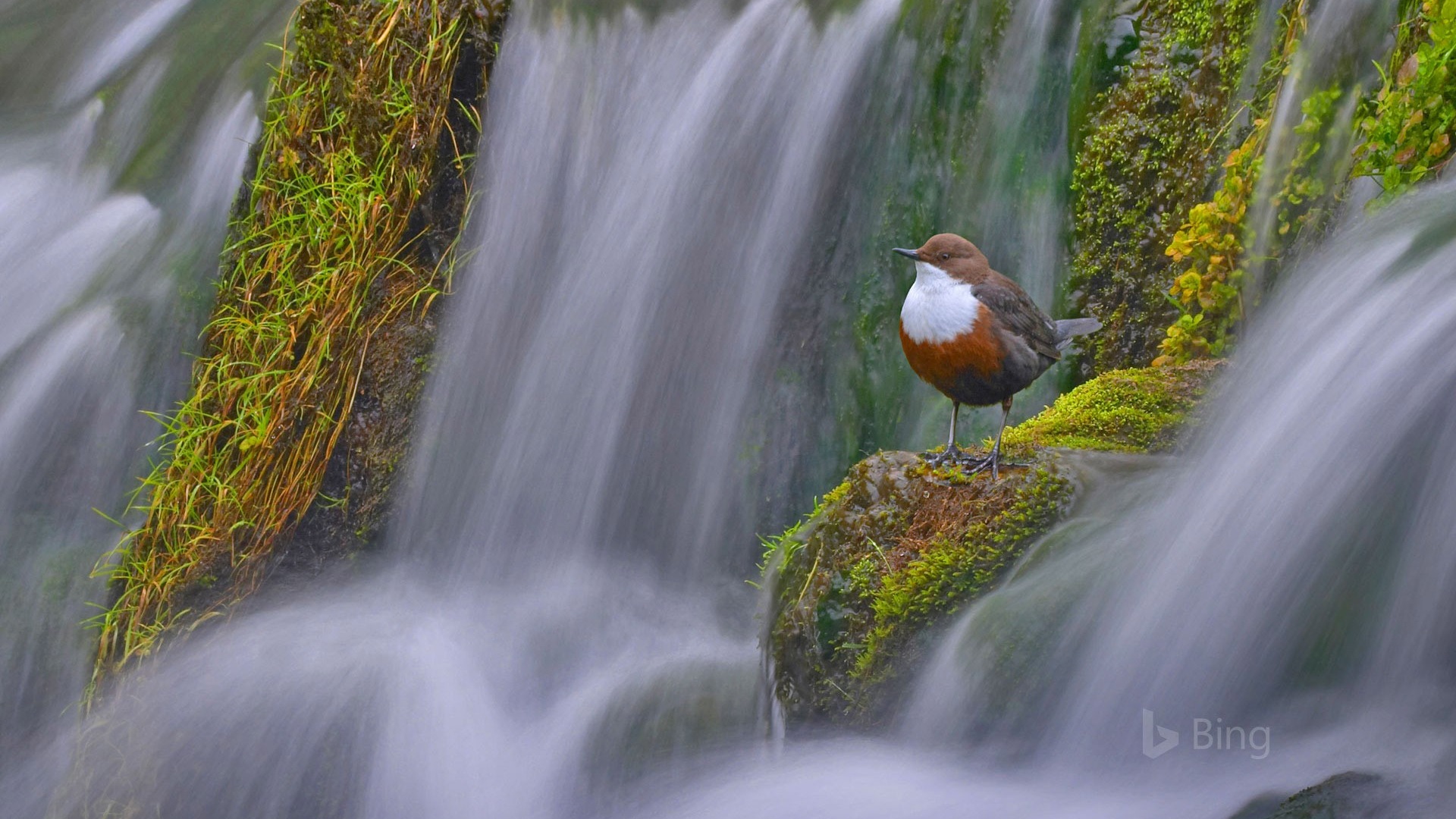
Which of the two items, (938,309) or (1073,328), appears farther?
(1073,328)

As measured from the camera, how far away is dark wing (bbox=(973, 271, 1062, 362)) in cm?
318

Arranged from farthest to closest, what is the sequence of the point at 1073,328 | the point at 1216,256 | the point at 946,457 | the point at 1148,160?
the point at 1148,160 → the point at 1216,256 → the point at 1073,328 → the point at 946,457

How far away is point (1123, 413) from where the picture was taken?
3.44 metres

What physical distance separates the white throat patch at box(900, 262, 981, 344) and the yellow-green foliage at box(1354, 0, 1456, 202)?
3.56 feet

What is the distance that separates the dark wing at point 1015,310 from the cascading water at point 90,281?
3.35 m

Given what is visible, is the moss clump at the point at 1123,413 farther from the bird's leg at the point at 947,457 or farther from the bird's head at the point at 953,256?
the bird's head at the point at 953,256

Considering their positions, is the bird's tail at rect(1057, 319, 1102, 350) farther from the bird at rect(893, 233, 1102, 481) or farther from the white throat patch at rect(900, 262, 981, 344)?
the white throat patch at rect(900, 262, 981, 344)

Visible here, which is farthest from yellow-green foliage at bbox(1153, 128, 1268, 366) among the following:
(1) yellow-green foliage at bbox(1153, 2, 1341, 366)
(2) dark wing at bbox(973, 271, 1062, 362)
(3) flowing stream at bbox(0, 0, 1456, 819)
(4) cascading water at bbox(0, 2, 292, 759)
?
(4) cascading water at bbox(0, 2, 292, 759)

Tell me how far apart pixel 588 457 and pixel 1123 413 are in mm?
2077

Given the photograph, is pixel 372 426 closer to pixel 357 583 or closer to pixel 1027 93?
pixel 357 583

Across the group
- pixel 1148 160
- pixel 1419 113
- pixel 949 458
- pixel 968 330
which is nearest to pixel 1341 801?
pixel 949 458

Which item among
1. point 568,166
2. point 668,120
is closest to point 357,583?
point 568,166

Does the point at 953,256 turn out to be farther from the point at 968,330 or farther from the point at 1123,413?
the point at 1123,413

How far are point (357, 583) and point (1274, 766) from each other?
3.45 m
